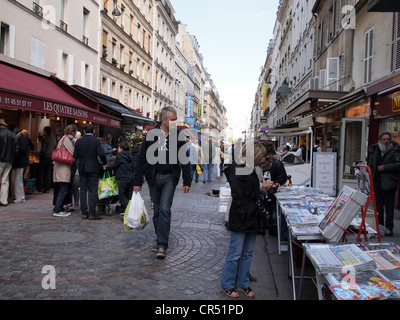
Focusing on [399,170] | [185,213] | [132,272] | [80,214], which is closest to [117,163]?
[80,214]

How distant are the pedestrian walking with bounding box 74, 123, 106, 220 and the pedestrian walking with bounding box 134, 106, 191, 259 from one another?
225 centimetres

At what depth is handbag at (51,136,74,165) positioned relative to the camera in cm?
765

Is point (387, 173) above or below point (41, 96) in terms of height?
below

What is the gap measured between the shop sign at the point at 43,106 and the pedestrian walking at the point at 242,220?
6450 mm

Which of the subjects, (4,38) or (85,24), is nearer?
(4,38)

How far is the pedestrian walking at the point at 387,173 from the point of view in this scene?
693 centimetres

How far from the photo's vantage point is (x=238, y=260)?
161 inches

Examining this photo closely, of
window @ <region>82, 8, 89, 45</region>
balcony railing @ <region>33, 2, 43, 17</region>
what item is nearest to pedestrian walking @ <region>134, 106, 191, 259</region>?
balcony railing @ <region>33, 2, 43, 17</region>

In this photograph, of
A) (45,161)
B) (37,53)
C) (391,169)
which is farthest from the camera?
(37,53)

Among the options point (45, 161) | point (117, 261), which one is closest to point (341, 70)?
point (45, 161)

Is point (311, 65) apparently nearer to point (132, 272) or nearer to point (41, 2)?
point (41, 2)

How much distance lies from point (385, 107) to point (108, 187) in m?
7.70

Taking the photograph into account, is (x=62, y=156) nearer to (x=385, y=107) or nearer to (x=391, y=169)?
(x=391, y=169)
